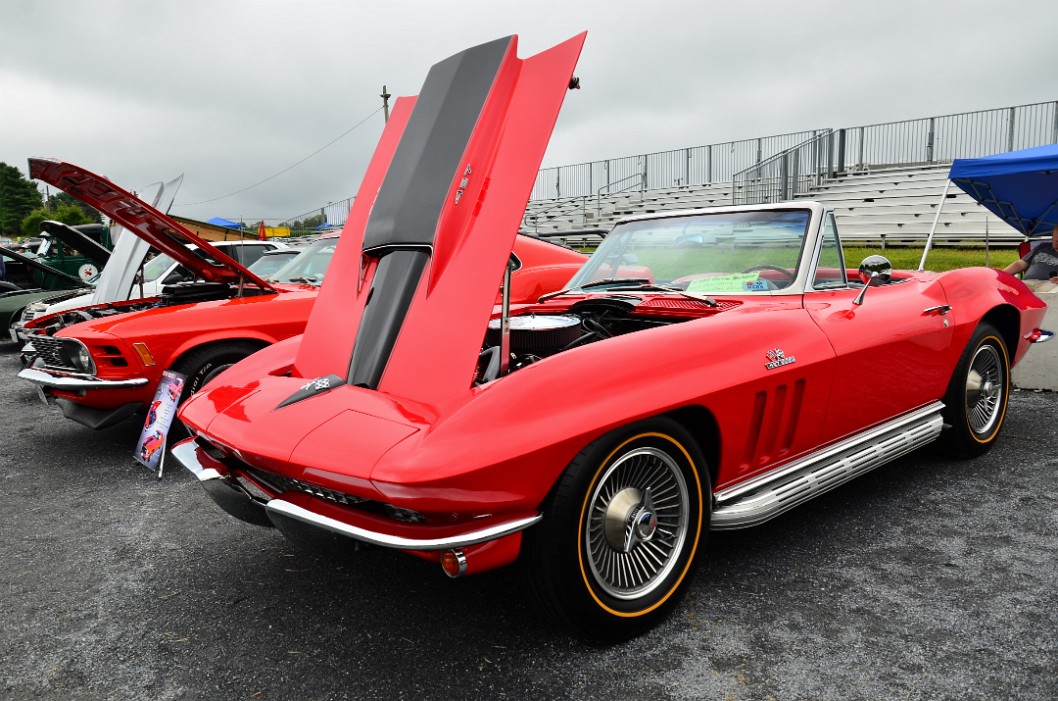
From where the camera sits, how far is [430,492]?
6.23 feet

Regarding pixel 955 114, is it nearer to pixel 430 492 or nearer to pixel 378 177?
pixel 378 177

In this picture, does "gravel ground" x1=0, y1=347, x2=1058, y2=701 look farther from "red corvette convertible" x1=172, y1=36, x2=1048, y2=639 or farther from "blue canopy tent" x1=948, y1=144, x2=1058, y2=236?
"blue canopy tent" x1=948, y1=144, x2=1058, y2=236

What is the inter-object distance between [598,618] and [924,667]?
944 millimetres

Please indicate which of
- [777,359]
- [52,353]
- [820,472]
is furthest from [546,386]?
[52,353]

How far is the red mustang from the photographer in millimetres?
4516

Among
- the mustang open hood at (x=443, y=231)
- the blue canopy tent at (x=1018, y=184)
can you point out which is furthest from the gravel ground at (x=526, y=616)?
the blue canopy tent at (x=1018, y=184)

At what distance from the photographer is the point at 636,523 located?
2.31m

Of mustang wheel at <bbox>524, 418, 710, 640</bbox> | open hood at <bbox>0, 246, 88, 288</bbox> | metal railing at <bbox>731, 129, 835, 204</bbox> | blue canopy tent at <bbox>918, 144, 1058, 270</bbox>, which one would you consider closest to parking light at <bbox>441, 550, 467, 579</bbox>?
mustang wheel at <bbox>524, 418, 710, 640</bbox>

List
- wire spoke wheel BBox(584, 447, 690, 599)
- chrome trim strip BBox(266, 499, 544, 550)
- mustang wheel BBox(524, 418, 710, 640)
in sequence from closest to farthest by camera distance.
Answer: chrome trim strip BBox(266, 499, 544, 550) → mustang wheel BBox(524, 418, 710, 640) → wire spoke wheel BBox(584, 447, 690, 599)

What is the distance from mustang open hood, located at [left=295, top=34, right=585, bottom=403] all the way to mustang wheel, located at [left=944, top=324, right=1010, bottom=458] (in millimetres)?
2608

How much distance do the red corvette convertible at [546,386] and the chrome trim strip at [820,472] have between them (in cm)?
1

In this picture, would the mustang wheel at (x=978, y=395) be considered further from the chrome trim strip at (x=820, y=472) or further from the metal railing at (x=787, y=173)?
the metal railing at (x=787, y=173)

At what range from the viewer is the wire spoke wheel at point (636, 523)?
7.36 ft

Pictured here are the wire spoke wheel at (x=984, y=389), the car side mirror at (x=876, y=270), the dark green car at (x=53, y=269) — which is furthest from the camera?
the dark green car at (x=53, y=269)
